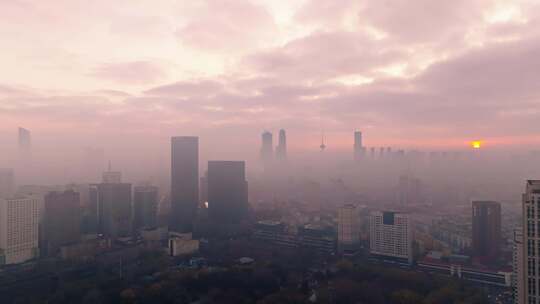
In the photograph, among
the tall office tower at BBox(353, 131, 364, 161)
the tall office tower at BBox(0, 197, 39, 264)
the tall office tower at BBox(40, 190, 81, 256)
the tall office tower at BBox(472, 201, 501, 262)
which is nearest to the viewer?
the tall office tower at BBox(472, 201, 501, 262)

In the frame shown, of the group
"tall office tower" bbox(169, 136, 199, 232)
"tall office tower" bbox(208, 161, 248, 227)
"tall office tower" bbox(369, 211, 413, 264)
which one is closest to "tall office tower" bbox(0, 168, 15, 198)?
"tall office tower" bbox(169, 136, 199, 232)

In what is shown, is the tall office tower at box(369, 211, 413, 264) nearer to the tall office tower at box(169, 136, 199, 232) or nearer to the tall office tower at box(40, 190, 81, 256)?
the tall office tower at box(169, 136, 199, 232)

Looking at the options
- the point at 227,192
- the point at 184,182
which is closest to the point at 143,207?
the point at 184,182

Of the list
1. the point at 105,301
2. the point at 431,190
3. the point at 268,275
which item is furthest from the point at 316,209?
the point at 105,301

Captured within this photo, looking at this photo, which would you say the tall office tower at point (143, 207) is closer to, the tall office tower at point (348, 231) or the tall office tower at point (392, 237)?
the tall office tower at point (348, 231)

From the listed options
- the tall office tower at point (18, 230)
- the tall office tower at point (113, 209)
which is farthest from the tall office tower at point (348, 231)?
the tall office tower at point (18, 230)
